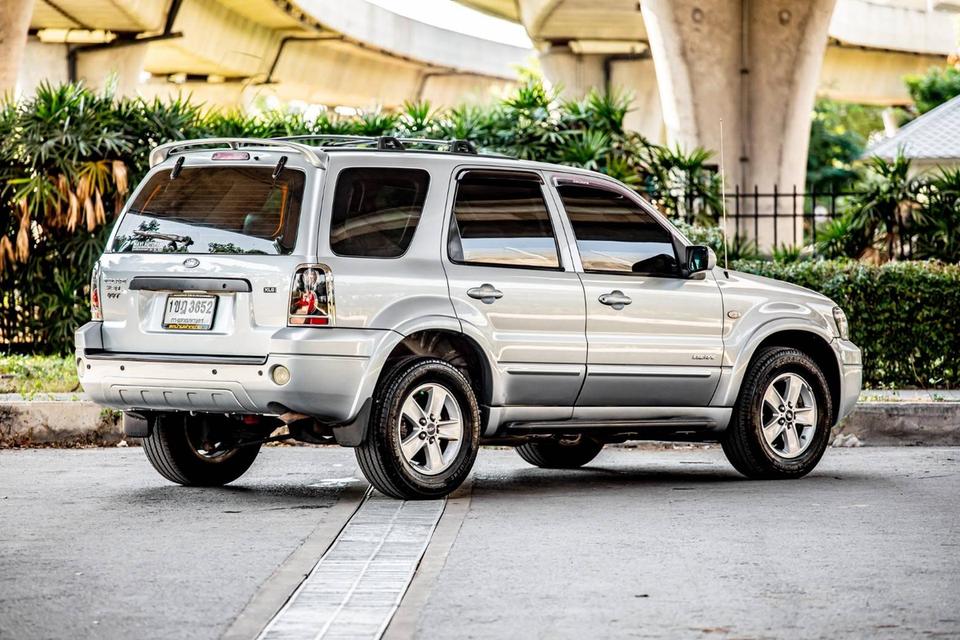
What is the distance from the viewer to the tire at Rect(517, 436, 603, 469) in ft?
37.7

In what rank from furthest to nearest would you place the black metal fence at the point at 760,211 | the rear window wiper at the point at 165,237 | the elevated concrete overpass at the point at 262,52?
1. the elevated concrete overpass at the point at 262,52
2. the black metal fence at the point at 760,211
3. the rear window wiper at the point at 165,237

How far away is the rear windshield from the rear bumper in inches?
21.7

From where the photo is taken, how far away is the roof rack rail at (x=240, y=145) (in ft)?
30.1

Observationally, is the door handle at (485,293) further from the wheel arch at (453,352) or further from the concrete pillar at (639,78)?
the concrete pillar at (639,78)

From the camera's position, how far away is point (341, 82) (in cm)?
5406

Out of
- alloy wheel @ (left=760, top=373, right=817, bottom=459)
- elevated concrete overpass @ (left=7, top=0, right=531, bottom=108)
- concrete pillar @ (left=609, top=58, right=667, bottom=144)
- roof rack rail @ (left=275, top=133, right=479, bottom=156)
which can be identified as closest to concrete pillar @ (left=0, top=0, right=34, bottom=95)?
elevated concrete overpass @ (left=7, top=0, right=531, bottom=108)

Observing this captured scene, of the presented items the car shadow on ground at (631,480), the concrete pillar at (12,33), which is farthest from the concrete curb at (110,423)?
the concrete pillar at (12,33)

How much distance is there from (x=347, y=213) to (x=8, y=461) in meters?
3.81

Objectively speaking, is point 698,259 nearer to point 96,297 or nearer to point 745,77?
point 96,297

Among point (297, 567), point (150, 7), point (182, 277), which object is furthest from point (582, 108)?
→ point (150, 7)

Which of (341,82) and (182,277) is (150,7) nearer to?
(341,82)

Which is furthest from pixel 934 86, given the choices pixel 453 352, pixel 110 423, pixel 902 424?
pixel 453 352

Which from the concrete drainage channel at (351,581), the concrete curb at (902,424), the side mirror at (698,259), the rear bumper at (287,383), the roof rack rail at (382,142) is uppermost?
the roof rack rail at (382,142)

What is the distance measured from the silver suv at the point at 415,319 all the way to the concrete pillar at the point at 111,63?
28488 millimetres
